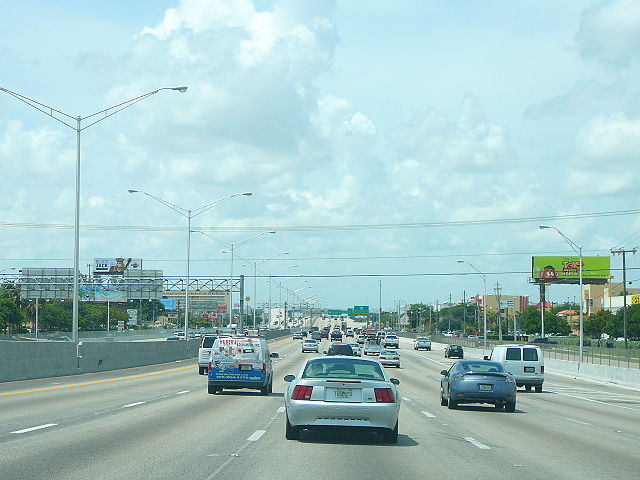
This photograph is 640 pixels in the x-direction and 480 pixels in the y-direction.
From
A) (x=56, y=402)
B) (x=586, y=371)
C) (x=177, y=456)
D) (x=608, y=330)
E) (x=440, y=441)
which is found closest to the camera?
(x=177, y=456)

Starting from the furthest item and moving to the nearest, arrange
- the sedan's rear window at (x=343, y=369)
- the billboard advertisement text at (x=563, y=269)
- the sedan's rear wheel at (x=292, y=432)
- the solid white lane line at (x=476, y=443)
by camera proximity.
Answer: the billboard advertisement text at (x=563, y=269) < the sedan's rear window at (x=343, y=369) < the solid white lane line at (x=476, y=443) < the sedan's rear wheel at (x=292, y=432)

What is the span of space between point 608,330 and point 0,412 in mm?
127868

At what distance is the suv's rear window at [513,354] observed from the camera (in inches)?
1560

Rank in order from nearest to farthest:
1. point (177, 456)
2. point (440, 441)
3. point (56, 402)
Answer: point (177, 456), point (440, 441), point (56, 402)

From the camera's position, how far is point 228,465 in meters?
12.9

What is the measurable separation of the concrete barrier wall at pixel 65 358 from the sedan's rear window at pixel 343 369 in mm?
19543

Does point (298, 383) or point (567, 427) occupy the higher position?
point (298, 383)

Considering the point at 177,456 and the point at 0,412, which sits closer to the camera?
the point at 177,456

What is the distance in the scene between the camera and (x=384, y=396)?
1580 cm

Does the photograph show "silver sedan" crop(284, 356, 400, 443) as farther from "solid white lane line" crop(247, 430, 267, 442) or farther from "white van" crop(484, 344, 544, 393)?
"white van" crop(484, 344, 544, 393)

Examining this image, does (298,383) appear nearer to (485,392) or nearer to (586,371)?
(485,392)

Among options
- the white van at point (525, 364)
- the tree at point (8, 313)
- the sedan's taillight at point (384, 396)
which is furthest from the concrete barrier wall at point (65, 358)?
the tree at point (8, 313)

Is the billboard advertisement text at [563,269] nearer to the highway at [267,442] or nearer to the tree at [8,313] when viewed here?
the tree at [8,313]

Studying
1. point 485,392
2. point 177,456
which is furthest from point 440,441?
point 485,392
